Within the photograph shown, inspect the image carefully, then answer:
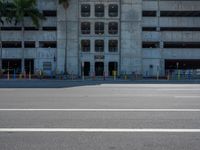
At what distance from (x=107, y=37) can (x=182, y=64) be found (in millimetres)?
13488

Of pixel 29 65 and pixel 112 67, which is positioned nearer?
pixel 112 67

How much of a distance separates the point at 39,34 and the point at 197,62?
2604 cm

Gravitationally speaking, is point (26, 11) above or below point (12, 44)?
above

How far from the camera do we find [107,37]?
5622 centimetres

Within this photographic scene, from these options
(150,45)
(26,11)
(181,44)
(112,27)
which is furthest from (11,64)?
(181,44)

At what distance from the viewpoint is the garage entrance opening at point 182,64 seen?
58.8 meters

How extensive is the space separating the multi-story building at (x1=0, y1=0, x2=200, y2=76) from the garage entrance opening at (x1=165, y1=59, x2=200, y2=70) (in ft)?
4.85

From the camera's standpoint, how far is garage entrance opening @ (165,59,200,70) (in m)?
58.8

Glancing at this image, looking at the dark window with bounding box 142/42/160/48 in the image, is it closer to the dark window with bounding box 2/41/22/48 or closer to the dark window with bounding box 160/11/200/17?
the dark window with bounding box 160/11/200/17

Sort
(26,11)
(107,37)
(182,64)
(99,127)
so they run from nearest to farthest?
1. (99,127)
2. (26,11)
3. (107,37)
4. (182,64)

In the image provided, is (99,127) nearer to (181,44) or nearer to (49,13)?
(49,13)

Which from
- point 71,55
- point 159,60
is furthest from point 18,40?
point 159,60

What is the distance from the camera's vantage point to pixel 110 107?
11.9 m

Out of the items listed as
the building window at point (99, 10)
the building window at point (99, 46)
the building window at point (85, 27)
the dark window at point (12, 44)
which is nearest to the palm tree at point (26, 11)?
the dark window at point (12, 44)
